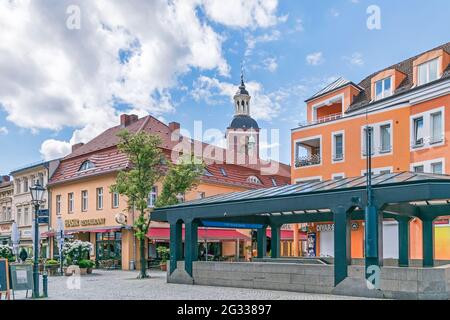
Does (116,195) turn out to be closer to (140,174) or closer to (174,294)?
(140,174)

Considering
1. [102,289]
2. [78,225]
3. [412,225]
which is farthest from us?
[78,225]

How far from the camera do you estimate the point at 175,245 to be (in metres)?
24.1

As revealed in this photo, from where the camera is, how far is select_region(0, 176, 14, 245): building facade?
55.1 metres

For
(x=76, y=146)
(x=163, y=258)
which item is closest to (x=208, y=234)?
(x=163, y=258)

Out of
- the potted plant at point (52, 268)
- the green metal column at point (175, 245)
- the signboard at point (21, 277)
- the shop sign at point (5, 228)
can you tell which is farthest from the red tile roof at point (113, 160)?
the signboard at point (21, 277)

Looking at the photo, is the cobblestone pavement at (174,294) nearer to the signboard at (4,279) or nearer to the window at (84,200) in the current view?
the signboard at (4,279)

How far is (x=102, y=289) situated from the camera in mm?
21656

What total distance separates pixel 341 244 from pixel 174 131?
31.2 meters

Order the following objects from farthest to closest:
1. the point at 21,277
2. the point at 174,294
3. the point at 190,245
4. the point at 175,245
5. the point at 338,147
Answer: the point at 338,147 → the point at 175,245 → the point at 190,245 → the point at 174,294 → the point at 21,277

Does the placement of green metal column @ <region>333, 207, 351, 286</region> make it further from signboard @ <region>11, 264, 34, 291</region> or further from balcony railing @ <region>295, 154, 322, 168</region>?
balcony railing @ <region>295, 154, 322, 168</region>

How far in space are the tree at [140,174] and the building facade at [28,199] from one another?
21.4m

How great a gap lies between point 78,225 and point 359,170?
70.8 feet
